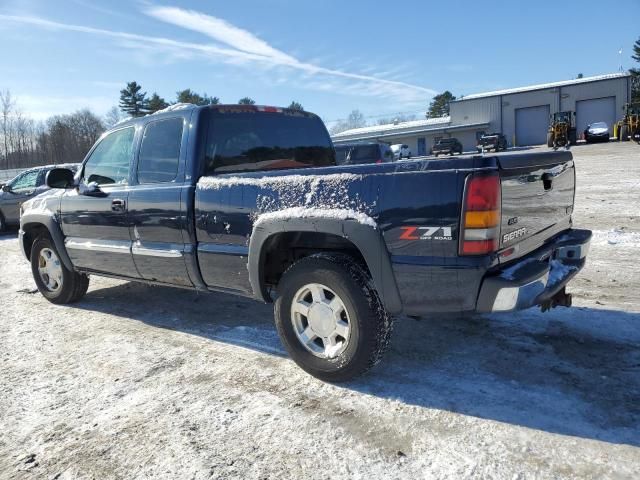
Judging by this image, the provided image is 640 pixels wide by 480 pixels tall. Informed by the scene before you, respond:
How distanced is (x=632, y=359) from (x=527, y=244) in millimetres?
1179

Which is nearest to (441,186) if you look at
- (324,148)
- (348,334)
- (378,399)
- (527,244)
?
(527,244)

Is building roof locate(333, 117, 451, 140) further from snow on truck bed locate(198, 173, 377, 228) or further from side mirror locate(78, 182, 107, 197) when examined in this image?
snow on truck bed locate(198, 173, 377, 228)

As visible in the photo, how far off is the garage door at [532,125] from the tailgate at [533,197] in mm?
51377

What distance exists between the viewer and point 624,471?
225 cm

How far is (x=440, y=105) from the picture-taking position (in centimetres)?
8381

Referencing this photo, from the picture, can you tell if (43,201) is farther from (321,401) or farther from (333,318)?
(321,401)

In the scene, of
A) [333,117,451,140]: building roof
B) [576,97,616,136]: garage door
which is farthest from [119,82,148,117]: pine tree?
[576,97,616,136]: garage door

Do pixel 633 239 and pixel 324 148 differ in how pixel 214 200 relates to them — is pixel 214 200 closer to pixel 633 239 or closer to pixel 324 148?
pixel 324 148

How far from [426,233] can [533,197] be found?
87 cm

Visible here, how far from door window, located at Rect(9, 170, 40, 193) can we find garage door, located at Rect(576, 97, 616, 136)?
48253 millimetres

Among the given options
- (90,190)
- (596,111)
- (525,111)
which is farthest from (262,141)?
(525,111)

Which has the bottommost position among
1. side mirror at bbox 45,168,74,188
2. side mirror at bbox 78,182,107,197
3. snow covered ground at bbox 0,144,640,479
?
snow covered ground at bbox 0,144,640,479

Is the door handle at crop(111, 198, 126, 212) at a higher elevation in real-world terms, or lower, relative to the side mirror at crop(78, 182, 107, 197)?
lower

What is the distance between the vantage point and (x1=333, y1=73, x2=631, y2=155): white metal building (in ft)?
152
